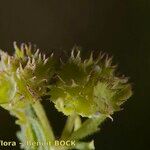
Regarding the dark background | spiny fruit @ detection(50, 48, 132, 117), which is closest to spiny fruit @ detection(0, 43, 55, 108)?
spiny fruit @ detection(50, 48, 132, 117)

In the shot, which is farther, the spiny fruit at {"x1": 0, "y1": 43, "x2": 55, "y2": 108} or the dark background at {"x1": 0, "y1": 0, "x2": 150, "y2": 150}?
the dark background at {"x1": 0, "y1": 0, "x2": 150, "y2": 150}

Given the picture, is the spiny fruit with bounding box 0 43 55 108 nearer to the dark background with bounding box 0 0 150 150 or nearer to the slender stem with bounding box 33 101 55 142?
the slender stem with bounding box 33 101 55 142

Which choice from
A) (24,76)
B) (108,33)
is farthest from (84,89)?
(108,33)

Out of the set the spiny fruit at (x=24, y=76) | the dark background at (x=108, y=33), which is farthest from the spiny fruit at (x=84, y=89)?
the dark background at (x=108, y=33)

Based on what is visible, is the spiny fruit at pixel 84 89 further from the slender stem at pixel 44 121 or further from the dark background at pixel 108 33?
the dark background at pixel 108 33

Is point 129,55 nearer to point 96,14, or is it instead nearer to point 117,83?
point 96,14

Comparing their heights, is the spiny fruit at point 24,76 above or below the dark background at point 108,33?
below

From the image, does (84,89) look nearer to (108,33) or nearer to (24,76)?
(24,76)
